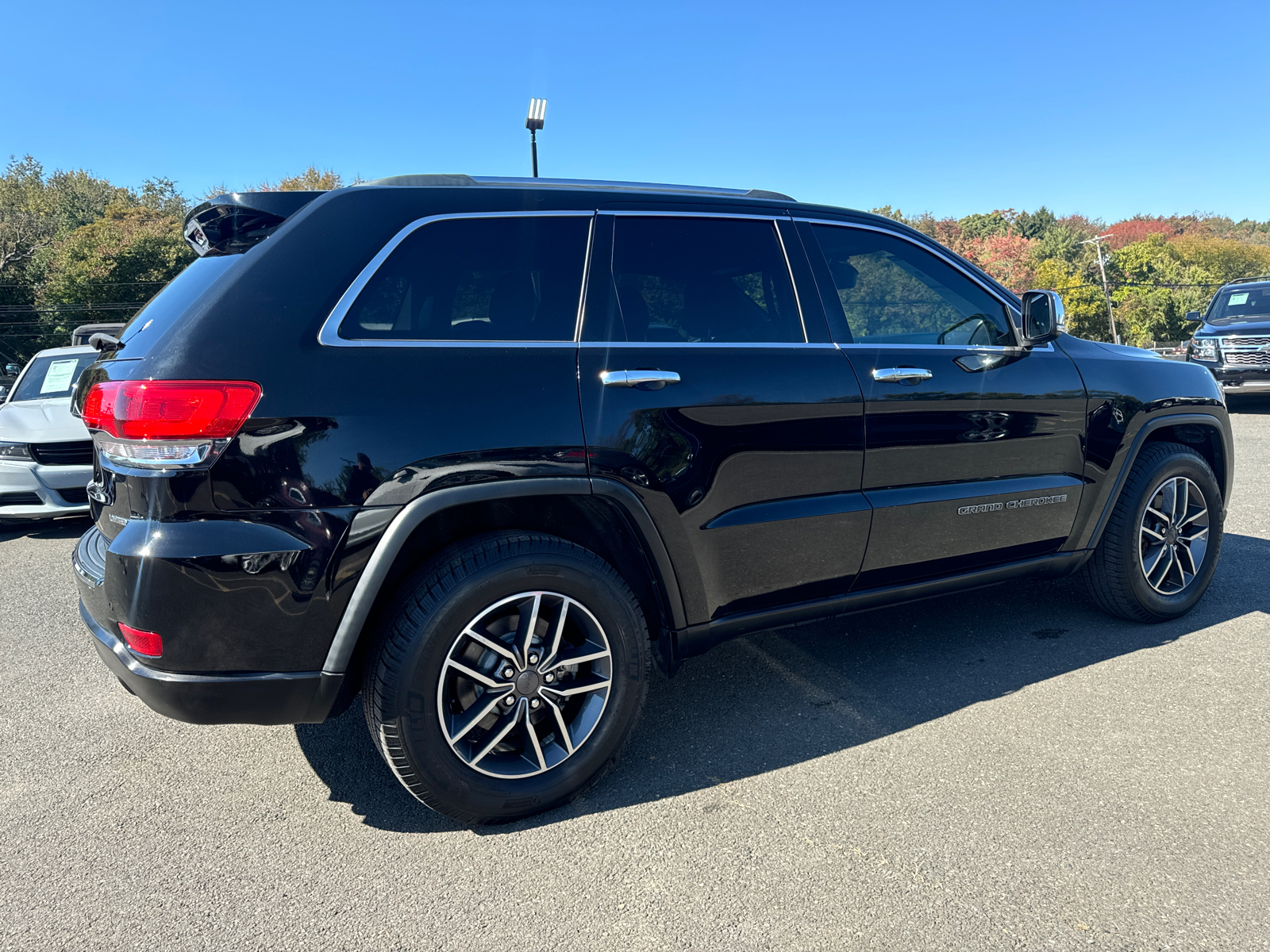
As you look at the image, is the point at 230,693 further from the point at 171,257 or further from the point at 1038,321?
the point at 171,257

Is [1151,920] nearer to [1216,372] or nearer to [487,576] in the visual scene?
[487,576]

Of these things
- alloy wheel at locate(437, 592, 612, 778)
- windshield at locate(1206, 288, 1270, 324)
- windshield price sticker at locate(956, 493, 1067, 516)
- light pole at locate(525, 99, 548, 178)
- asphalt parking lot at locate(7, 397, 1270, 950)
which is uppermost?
light pole at locate(525, 99, 548, 178)

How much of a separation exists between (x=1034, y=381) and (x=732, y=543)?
1.64 m

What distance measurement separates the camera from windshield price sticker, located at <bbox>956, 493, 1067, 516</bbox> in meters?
3.38

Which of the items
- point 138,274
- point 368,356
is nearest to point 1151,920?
point 368,356

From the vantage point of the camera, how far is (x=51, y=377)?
27.5ft

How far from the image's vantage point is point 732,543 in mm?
2867

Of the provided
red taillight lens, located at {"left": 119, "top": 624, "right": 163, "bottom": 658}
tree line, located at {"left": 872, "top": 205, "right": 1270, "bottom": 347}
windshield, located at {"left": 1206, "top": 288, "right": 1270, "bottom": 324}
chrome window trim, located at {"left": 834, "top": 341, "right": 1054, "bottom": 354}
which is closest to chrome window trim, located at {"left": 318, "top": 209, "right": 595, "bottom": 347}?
red taillight lens, located at {"left": 119, "top": 624, "right": 163, "bottom": 658}

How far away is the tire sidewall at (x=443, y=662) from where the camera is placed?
242 centimetres

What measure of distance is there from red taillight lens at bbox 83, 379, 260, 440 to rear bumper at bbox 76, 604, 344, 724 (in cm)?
65

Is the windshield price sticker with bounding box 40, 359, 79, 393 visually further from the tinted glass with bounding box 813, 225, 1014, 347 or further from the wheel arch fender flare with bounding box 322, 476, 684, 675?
the tinted glass with bounding box 813, 225, 1014, 347

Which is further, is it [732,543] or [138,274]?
[138,274]

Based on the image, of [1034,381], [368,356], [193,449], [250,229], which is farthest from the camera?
[1034,381]

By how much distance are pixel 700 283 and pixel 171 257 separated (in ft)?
176
